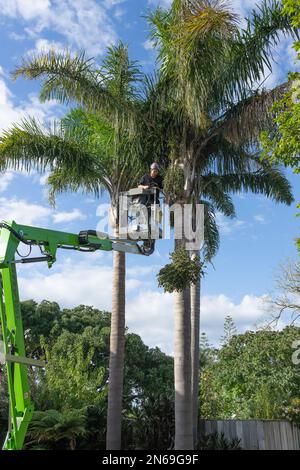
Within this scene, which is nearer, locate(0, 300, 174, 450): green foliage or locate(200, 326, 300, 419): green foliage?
locate(0, 300, 174, 450): green foliage

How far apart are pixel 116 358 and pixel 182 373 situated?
3569 mm

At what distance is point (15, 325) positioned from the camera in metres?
8.15

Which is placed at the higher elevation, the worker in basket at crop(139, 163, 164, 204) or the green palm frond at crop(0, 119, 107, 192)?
the green palm frond at crop(0, 119, 107, 192)

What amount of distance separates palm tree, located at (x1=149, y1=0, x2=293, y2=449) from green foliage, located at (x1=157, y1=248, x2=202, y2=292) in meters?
1.11

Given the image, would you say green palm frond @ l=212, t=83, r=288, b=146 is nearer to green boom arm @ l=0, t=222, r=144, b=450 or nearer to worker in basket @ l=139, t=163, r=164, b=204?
worker in basket @ l=139, t=163, r=164, b=204

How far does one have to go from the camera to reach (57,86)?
14891mm

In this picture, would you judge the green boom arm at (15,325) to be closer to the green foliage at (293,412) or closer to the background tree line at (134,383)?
the background tree line at (134,383)

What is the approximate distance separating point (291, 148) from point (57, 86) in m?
6.52

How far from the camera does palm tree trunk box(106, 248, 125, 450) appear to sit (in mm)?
15703

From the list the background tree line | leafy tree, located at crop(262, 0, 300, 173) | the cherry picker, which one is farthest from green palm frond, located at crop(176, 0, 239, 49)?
the background tree line
